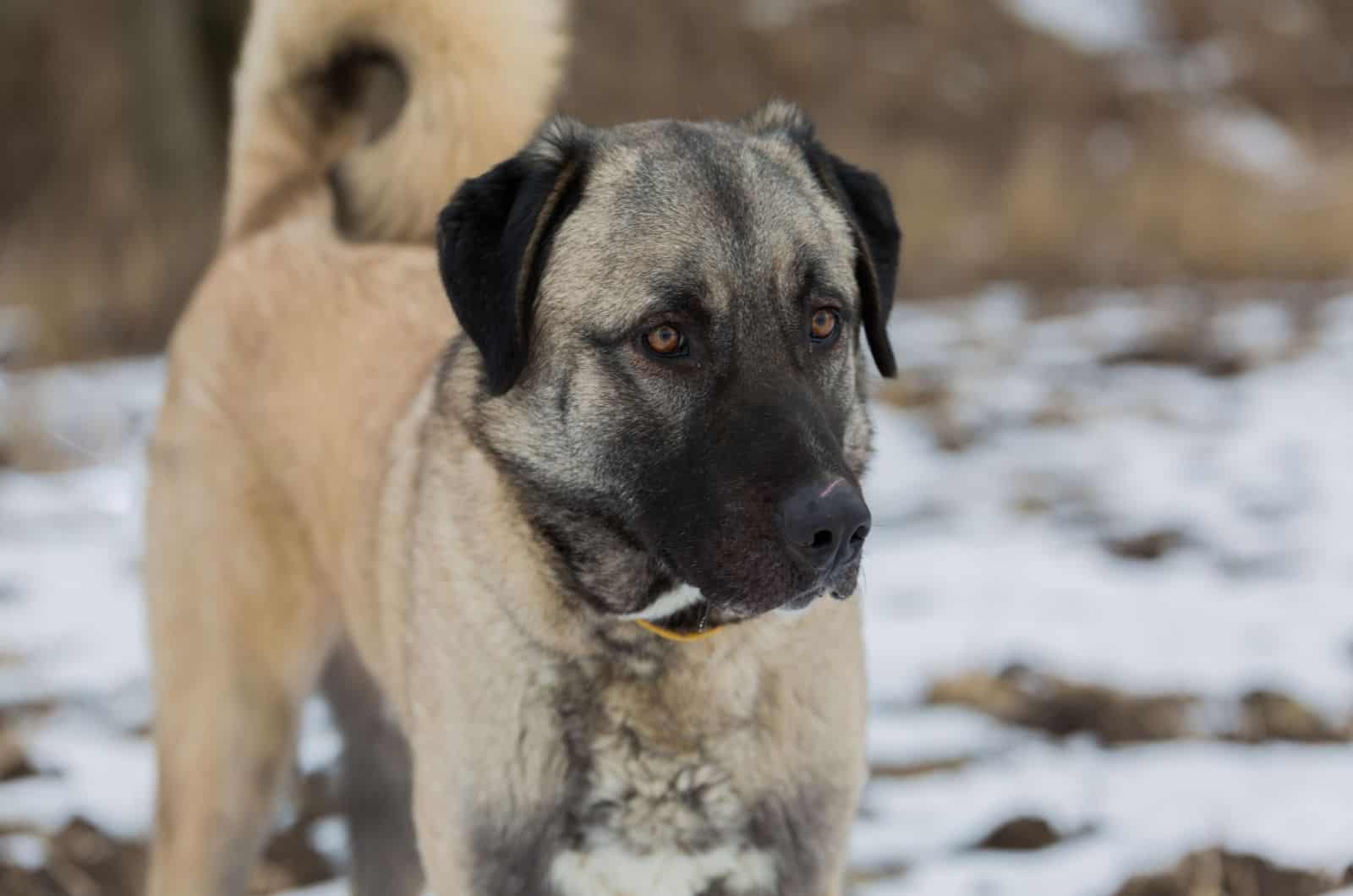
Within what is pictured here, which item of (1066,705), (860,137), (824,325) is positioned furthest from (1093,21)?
(824,325)

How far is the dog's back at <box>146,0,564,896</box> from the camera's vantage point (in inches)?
114

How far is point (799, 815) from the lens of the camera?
227 centimetres

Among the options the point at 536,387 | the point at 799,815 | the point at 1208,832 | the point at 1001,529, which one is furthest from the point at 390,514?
the point at 1001,529

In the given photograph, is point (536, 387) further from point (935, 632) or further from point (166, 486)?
point (935, 632)

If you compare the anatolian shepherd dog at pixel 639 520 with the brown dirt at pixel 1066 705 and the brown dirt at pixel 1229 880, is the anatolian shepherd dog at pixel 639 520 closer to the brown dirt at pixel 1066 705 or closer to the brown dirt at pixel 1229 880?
the brown dirt at pixel 1229 880

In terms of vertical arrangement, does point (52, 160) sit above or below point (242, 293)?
above

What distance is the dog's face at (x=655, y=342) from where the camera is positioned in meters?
2.12

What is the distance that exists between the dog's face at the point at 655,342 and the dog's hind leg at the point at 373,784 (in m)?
1.02

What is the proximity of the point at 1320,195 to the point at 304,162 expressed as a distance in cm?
826

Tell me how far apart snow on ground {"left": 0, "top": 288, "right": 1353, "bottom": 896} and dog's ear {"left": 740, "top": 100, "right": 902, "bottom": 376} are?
0.40 metres

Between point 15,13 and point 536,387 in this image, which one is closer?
point 536,387

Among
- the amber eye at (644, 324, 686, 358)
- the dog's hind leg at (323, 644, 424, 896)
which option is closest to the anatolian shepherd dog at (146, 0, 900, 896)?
the amber eye at (644, 324, 686, 358)

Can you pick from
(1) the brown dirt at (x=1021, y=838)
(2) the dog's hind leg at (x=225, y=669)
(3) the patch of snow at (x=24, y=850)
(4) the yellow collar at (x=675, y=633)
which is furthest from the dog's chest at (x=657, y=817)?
(3) the patch of snow at (x=24, y=850)

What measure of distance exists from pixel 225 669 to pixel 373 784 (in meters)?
0.49
